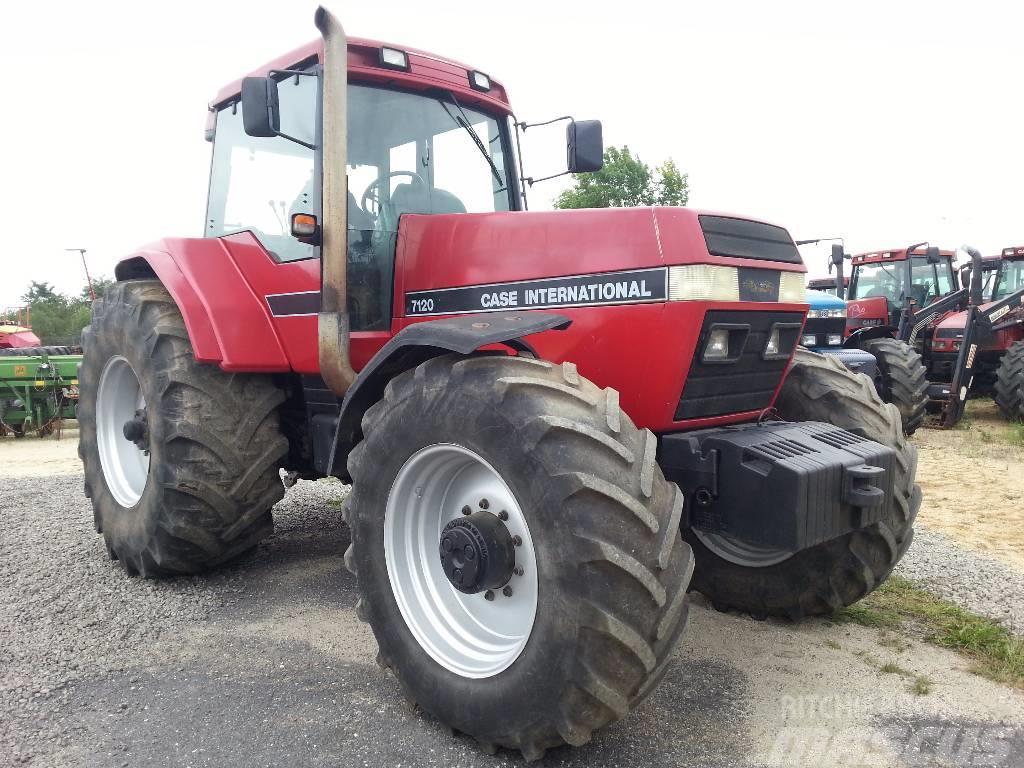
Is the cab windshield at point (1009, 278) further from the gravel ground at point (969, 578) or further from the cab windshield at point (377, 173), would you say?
Answer: the cab windshield at point (377, 173)

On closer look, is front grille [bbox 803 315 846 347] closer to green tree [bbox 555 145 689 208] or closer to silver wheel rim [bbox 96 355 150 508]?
silver wheel rim [bbox 96 355 150 508]

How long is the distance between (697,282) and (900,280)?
11618mm

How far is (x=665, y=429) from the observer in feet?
9.87

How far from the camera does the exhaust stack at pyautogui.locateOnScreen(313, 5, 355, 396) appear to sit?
3219 mm

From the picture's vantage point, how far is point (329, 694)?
2.93 meters

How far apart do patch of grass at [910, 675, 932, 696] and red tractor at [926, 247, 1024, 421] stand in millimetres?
8597

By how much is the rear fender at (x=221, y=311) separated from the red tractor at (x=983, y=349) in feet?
31.5

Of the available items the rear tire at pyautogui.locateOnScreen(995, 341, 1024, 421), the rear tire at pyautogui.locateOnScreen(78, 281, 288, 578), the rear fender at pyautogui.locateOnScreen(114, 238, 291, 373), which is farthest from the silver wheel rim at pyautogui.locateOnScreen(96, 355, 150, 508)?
the rear tire at pyautogui.locateOnScreen(995, 341, 1024, 421)

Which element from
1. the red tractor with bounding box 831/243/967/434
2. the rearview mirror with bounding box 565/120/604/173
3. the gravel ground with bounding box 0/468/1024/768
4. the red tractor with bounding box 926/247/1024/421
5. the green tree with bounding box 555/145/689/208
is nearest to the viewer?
the gravel ground with bounding box 0/468/1024/768

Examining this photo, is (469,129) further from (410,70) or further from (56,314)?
(56,314)

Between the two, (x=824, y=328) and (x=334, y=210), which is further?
(x=824, y=328)

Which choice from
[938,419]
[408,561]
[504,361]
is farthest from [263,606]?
[938,419]

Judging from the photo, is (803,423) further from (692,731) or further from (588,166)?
(588,166)

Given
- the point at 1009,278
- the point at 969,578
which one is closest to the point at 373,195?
the point at 969,578
